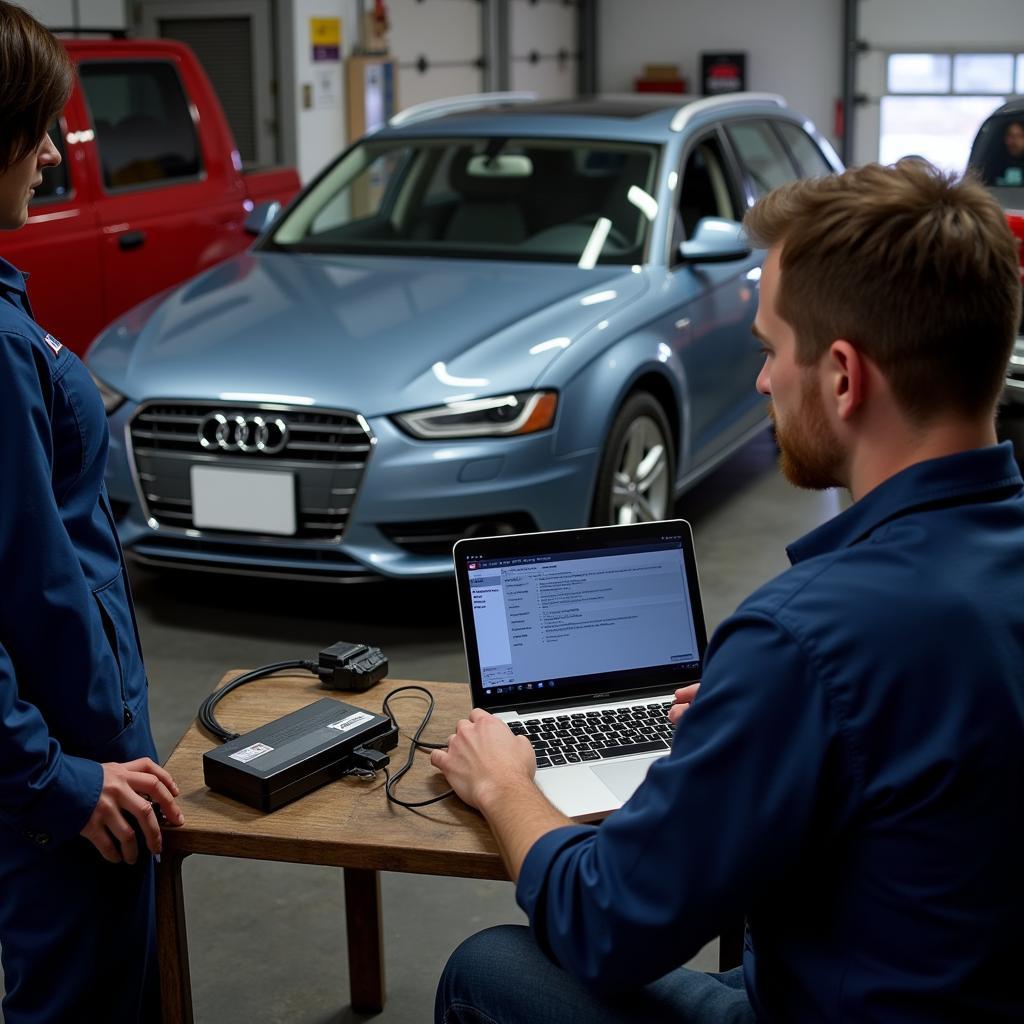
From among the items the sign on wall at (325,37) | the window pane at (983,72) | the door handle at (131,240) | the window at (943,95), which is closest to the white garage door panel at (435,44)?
the sign on wall at (325,37)

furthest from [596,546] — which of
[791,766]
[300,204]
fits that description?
[300,204]

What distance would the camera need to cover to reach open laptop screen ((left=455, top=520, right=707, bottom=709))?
6.52 ft

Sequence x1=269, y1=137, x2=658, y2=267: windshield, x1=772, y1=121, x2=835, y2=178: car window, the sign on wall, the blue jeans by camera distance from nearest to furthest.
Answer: the blue jeans → x1=269, y1=137, x2=658, y2=267: windshield → x1=772, y1=121, x2=835, y2=178: car window → the sign on wall

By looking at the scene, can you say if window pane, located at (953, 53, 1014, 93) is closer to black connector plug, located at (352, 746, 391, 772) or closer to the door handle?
the door handle

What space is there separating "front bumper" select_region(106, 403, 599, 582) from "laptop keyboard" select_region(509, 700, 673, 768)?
198 cm

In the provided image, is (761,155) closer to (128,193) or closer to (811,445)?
(128,193)

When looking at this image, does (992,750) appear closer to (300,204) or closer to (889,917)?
(889,917)

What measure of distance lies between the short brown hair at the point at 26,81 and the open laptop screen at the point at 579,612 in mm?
733

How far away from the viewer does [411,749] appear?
1.90m

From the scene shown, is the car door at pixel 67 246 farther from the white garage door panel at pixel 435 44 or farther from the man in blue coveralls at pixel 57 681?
the white garage door panel at pixel 435 44

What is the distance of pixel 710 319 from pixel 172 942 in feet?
11.3

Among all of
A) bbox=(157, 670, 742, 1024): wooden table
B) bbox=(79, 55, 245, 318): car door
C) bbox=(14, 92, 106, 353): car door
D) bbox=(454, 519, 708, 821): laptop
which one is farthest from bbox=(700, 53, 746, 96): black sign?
bbox=(157, 670, 742, 1024): wooden table

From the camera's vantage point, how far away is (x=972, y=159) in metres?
5.25

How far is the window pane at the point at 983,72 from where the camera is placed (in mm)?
12062
